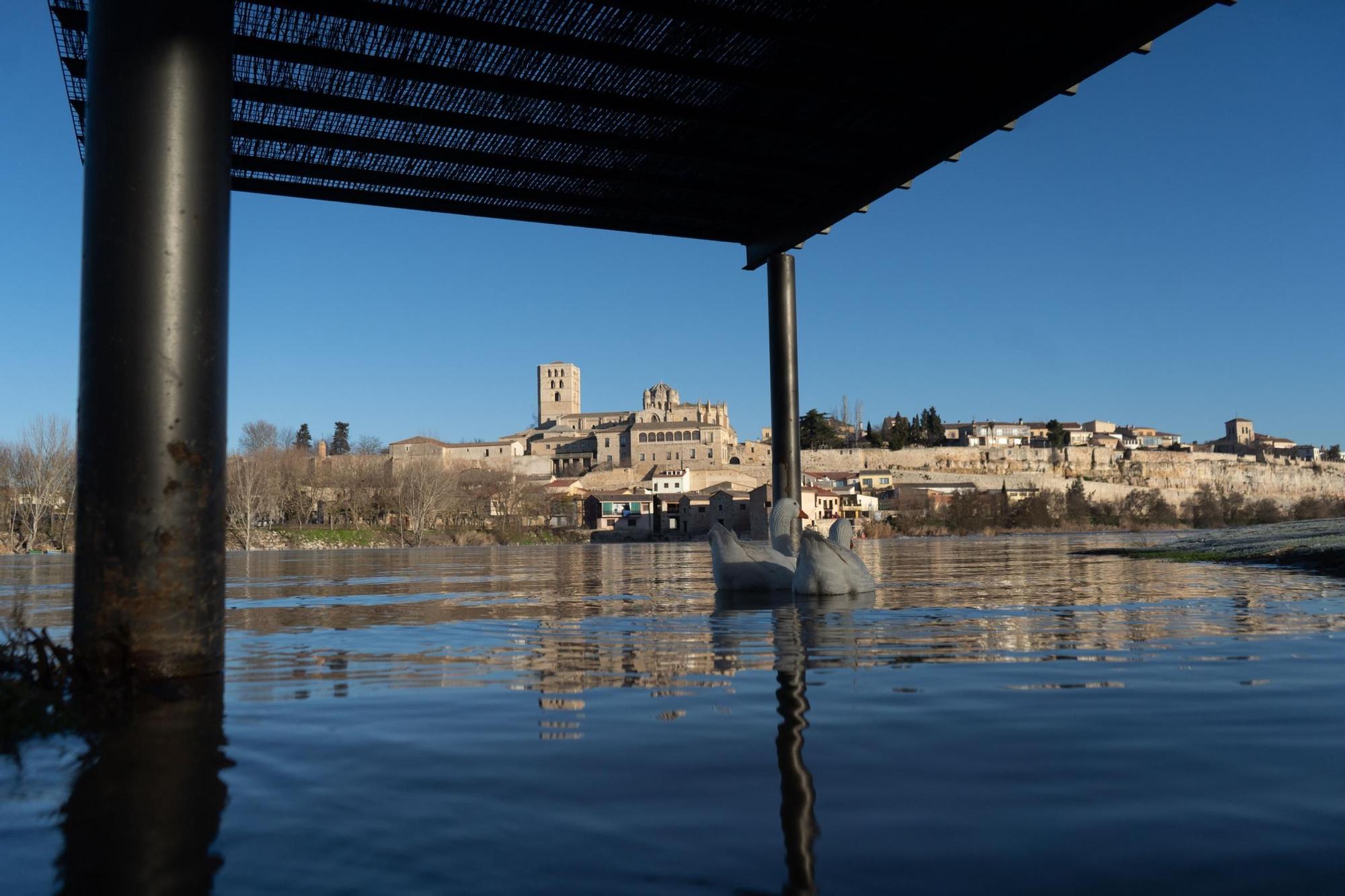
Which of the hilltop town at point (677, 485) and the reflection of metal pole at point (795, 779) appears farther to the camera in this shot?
the hilltop town at point (677, 485)

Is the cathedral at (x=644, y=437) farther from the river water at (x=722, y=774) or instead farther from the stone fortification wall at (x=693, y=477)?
the river water at (x=722, y=774)

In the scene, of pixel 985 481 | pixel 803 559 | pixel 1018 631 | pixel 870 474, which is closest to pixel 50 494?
pixel 803 559

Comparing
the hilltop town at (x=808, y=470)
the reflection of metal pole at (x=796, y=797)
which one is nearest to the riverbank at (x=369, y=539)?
the hilltop town at (x=808, y=470)

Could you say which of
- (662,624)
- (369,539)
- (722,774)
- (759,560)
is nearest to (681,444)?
(369,539)

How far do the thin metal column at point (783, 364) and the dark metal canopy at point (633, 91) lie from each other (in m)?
1.38

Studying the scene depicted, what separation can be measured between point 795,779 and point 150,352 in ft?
11.8

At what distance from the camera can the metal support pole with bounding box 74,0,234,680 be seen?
463cm

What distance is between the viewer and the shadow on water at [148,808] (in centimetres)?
222

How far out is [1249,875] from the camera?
6.98 ft

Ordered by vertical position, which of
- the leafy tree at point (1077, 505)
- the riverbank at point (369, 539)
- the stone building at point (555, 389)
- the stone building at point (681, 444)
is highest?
A: the stone building at point (555, 389)

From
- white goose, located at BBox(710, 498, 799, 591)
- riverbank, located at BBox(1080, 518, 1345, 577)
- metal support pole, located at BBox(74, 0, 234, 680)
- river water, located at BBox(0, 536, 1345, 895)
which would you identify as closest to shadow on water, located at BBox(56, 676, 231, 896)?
river water, located at BBox(0, 536, 1345, 895)

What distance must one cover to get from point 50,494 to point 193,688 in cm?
6796

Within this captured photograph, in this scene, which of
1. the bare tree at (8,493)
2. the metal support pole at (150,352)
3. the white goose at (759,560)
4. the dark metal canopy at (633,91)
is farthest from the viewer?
the bare tree at (8,493)

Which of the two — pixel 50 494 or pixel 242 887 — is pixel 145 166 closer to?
pixel 242 887
